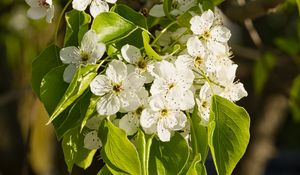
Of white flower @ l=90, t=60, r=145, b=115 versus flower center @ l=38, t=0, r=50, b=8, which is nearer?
white flower @ l=90, t=60, r=145, b=115

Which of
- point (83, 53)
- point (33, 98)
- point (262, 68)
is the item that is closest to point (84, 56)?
point (83, 53)

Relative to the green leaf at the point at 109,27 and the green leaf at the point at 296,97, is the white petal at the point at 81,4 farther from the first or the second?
the green leaf at the point at 296,97

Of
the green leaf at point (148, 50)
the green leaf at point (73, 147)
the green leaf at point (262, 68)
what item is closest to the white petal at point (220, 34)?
the green leaf at point (148, 50)

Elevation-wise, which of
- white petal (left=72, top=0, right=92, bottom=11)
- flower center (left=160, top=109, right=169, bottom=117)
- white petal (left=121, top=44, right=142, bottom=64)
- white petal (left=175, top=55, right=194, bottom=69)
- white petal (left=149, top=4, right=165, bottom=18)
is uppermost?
white petal (left=72, top=0, right=92, bottom=11)

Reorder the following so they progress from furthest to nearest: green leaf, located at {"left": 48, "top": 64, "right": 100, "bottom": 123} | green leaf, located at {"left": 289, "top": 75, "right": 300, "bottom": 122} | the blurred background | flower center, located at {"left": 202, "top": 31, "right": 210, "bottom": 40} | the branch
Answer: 1. the blurred background
2. green leaf, located at {"left": 289, "top": 75, "right": 300, "bottom": 122}
3. the branch
4. flower center, located at {"left": 202, "top": 31, "right": 210, "bottom": 40}
5. green leaf, located at {"left": 48, "top": 64, "right": 100, "bottom": 123}

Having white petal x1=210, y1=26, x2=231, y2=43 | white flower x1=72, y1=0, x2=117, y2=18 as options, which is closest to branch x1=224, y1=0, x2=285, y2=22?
white petal x1=210, y1=26, x2=231, y2=43

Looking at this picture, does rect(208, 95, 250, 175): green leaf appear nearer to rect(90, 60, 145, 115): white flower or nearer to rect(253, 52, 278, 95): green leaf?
rect(90, 60, 145, 115): white flower

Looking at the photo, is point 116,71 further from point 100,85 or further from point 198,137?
point 198,137
